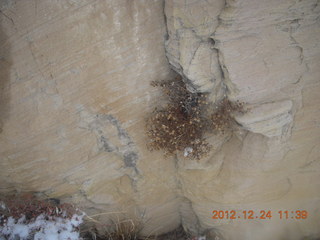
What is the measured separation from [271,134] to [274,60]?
86cm

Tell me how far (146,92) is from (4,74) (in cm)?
153

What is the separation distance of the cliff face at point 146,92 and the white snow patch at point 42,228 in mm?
345

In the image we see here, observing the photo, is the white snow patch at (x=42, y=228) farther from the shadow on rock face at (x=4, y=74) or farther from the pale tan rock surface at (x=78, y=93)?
the shadow on rock face at (x=4, y=74)

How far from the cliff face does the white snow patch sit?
1.13 feet

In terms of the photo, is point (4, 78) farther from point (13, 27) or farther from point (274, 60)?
point (274, 60)

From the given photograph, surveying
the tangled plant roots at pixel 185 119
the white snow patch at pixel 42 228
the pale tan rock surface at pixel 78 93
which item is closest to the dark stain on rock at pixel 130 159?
the pale tan rock surface at pixel 78 93

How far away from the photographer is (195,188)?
14.0 ft

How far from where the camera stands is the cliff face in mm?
3000

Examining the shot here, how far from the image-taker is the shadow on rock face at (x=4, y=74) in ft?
9.72
